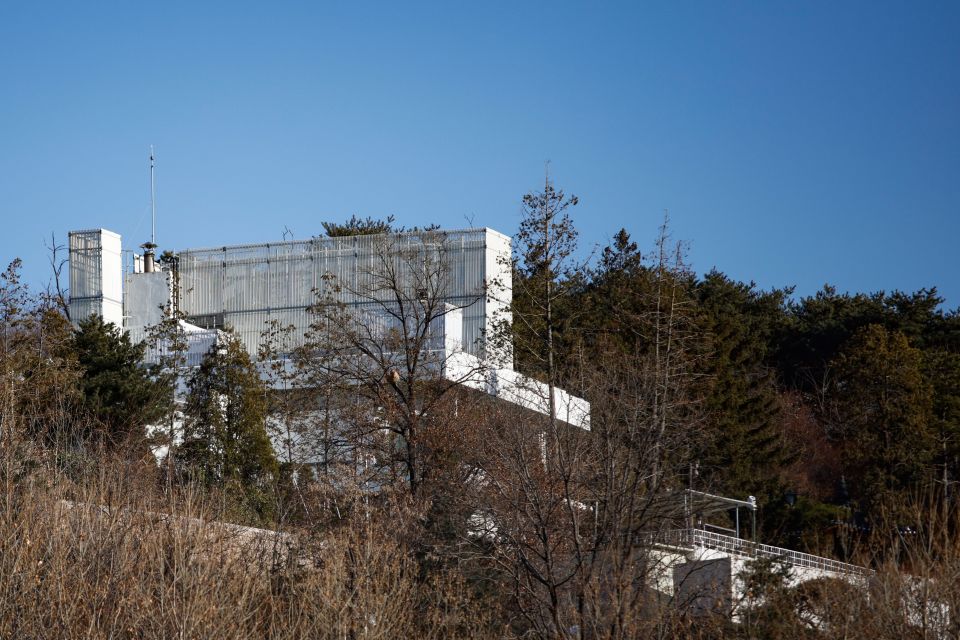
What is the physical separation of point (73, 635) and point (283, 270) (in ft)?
84.4

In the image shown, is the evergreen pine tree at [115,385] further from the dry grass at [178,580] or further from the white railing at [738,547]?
the white railing at [738,547]

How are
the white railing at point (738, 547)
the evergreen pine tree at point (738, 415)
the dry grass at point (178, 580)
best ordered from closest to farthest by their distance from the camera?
the dry grass at point (178, 580) < the white railing at point (738, 547) < the evergreen pine tree at point (738, 415)

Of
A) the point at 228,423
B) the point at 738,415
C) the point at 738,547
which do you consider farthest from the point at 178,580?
the point at 738,415

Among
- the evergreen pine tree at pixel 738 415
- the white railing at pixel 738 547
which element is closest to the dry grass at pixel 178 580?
the white railing at pixel 738 547

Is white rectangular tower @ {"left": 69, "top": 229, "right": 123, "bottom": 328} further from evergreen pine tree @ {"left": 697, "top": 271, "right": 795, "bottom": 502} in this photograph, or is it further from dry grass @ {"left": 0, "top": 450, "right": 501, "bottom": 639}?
dry grass @ {"left": 0, "top": 450, "right": 501, "bottom": 639}

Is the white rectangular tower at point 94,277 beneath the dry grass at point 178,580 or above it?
above

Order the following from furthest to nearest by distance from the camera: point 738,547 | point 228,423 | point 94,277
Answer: point 94,277
point 738,547
point 228,423

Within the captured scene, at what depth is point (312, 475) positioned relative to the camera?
28.7m

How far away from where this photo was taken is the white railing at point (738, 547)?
2780cm

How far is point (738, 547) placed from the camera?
32469 millimetres

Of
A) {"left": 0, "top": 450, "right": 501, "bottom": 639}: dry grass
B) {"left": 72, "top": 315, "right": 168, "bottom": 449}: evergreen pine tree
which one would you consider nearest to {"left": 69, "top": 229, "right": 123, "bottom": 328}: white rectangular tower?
{"left": 72, "top": 315, "right": 168, "bottom": 449}: evergreen pine tree

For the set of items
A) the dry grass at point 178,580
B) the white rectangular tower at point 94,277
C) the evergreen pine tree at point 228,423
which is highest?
the white rectangular tower at point 94,277

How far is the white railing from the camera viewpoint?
27.8 meters

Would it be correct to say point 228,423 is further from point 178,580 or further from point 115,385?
point 178,580
